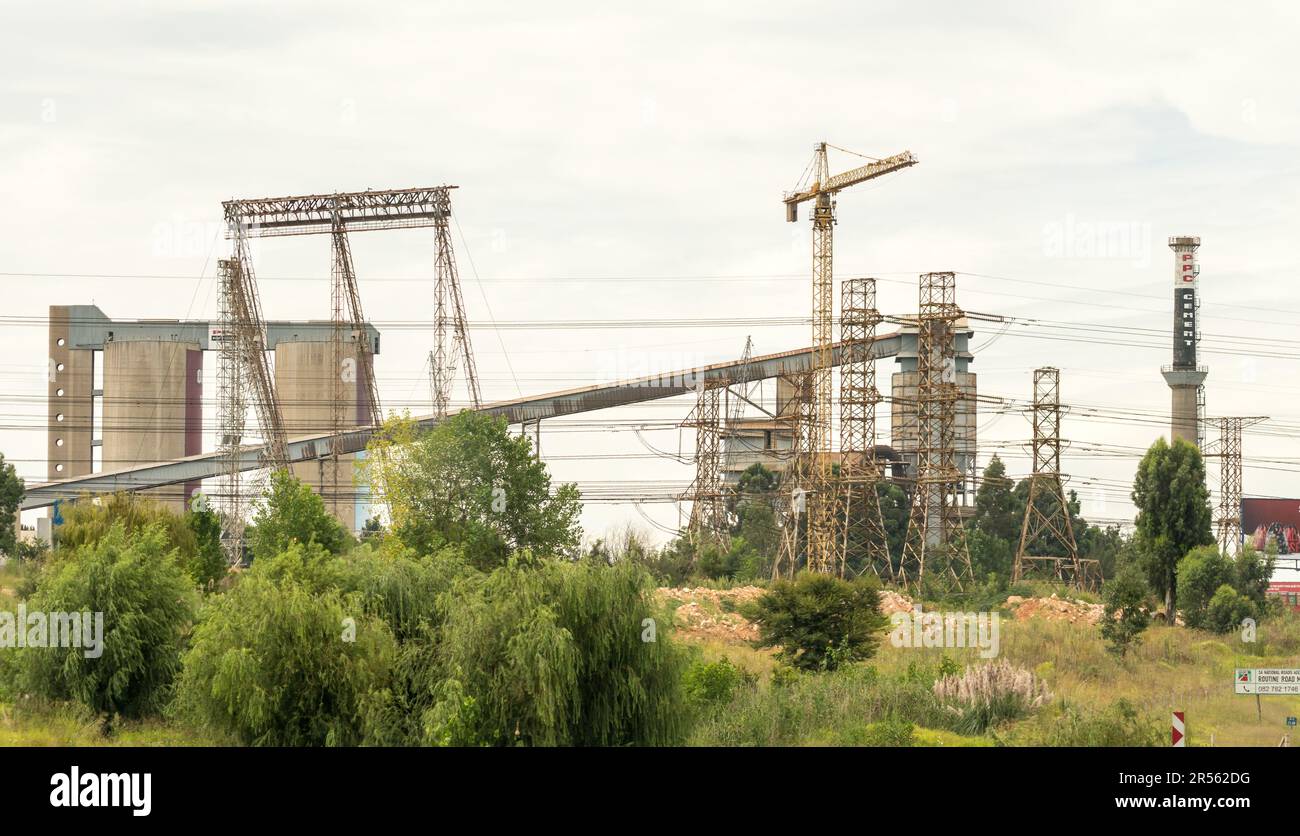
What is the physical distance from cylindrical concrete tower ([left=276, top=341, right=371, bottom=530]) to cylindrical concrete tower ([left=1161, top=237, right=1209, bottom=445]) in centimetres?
5172

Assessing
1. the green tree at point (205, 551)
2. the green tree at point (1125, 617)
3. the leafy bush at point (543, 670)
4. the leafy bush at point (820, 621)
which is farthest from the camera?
the green tree at point (205, 551)

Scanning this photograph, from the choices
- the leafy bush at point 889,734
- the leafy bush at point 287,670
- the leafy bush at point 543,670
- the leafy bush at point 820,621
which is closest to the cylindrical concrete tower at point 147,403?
the leafy bush at point 820,621

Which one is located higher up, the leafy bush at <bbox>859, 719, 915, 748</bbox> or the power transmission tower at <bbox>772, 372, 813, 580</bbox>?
the power transmission tower at <bbox>772, 372, 813, 580</bbox>

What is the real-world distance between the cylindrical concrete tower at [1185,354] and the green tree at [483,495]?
145 feet

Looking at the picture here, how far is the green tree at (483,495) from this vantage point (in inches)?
2004

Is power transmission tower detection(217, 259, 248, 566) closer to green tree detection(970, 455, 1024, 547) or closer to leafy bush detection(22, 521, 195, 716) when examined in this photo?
leafy bush detection(22, 521, 195, 716)

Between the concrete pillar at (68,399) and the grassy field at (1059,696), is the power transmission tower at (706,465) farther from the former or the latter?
the concrete pillar at (68,399)

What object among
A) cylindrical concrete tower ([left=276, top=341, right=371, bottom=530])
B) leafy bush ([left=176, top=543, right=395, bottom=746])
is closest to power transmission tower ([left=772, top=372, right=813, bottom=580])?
cylindrical concrete tower ([left=276, top=341, right=371, bottom=530])

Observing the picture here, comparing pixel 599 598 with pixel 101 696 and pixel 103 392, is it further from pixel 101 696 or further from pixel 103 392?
pixel 103 392

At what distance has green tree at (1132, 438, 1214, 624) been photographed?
51.1 meters
